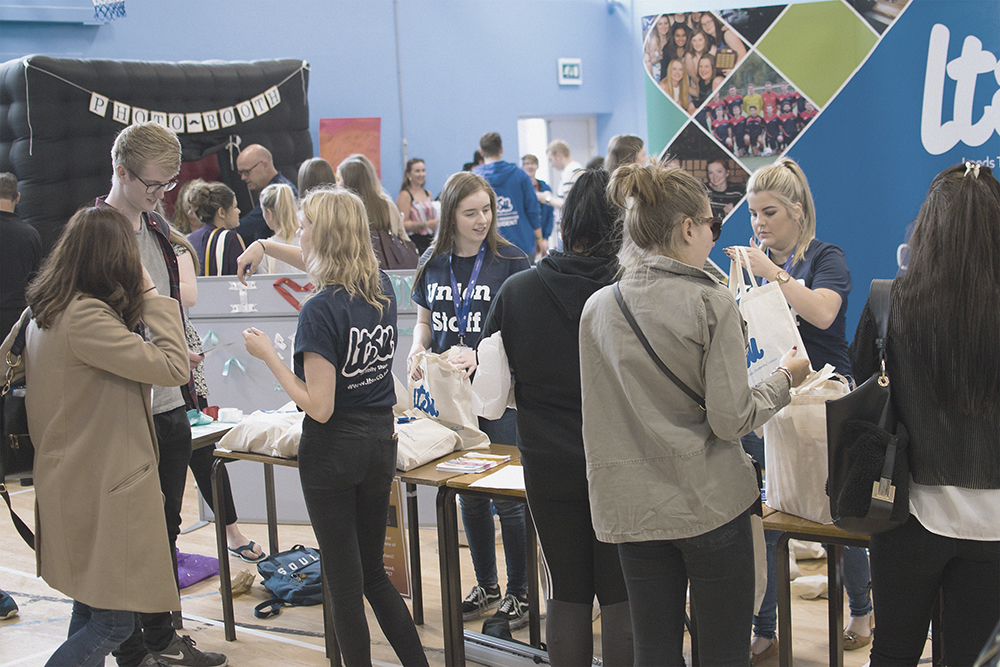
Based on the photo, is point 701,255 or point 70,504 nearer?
point 701,255

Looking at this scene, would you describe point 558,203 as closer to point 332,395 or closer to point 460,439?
point 460,439

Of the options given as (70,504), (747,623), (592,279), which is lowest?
(747,623)

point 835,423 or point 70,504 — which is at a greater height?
point 835,423

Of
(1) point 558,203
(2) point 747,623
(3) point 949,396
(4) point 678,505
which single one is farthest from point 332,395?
(1) point 558,203

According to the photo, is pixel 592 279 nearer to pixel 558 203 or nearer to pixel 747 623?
pixel 747 623

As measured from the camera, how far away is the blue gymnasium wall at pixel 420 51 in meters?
7.97

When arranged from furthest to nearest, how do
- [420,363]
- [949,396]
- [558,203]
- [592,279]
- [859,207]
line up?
[558,203], [859,207], [420,363], [592,279], [949,396]

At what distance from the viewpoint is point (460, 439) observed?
2953 mm

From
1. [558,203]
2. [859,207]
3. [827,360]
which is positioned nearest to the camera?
[827,360]

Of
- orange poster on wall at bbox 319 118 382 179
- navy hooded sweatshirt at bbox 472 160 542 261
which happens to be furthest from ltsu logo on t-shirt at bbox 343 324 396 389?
orange poster on wall at bbox 319 118 382 179

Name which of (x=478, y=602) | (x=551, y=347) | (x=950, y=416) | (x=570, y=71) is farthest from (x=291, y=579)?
(x=570, y=71)

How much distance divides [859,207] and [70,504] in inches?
141

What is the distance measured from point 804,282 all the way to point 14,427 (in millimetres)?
2245

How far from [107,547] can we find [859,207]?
11.6 feet
